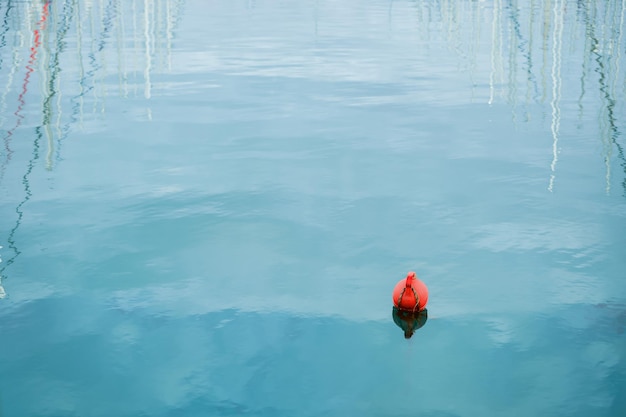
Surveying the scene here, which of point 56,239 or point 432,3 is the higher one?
point 432,3

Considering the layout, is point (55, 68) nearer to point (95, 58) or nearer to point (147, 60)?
point (95, 58)

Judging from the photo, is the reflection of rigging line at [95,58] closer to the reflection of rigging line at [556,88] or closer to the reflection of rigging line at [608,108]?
the reflection of rigging line at [556,88]

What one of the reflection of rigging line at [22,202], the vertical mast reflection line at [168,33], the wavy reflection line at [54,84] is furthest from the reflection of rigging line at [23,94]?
the vertical mast reflection line at [168,33]

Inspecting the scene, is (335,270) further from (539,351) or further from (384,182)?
(384,182)

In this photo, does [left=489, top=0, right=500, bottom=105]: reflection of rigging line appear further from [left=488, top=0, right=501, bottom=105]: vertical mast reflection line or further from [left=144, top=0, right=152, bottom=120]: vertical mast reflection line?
[left=144, top=0, right=152, bottom=120]: vertical mast reflection line

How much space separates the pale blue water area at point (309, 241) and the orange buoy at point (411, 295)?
29 centimetres

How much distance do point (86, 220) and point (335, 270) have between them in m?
4.46

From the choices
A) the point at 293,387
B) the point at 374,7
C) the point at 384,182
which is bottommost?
the point at 293,387

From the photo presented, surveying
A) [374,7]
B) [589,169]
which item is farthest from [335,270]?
[374,7]

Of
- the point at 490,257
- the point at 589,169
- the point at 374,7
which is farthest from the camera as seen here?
the point at 374,7

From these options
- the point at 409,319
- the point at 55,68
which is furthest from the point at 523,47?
the point at 409,319

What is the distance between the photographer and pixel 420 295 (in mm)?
10539

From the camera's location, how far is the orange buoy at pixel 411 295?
10469 mm

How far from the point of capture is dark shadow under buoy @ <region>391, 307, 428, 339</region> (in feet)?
34.3
